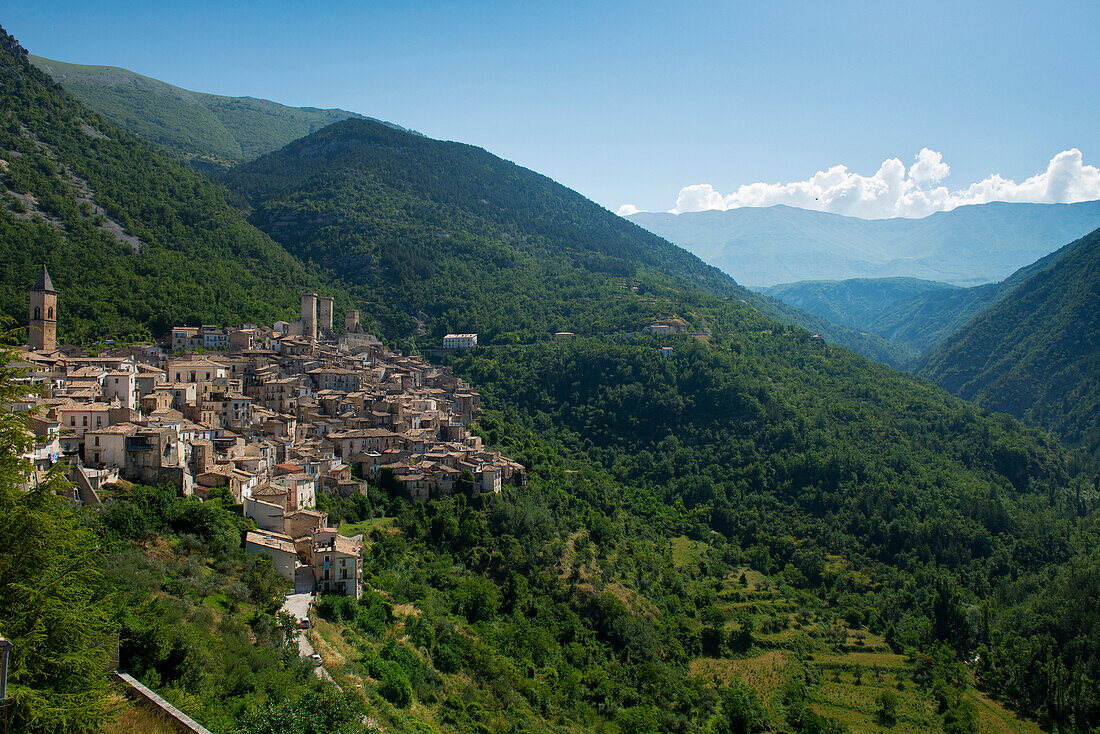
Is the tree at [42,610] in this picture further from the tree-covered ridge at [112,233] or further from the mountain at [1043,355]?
the mountain at [1043,355]

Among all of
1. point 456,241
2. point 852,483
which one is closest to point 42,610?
point 852,483

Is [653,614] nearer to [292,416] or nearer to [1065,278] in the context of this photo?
[292,416]

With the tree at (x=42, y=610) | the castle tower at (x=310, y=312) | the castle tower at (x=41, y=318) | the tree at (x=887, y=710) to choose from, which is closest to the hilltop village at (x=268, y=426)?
the castle tower at (x=41, y=318)

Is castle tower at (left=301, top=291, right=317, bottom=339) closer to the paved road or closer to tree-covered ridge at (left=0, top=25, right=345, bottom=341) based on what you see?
tree-covered ridge at (left=0, top=25, right=345, bottom=341)

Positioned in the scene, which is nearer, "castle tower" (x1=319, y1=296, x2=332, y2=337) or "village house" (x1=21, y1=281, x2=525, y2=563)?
"village house" (x1=21, y1=281, x2=525, y2=563)

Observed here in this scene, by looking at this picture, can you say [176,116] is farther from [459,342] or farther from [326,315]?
[326,315]

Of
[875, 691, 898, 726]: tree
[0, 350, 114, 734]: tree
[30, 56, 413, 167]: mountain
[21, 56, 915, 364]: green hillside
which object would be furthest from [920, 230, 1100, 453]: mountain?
[30, 56, 413, 167]: mountain
